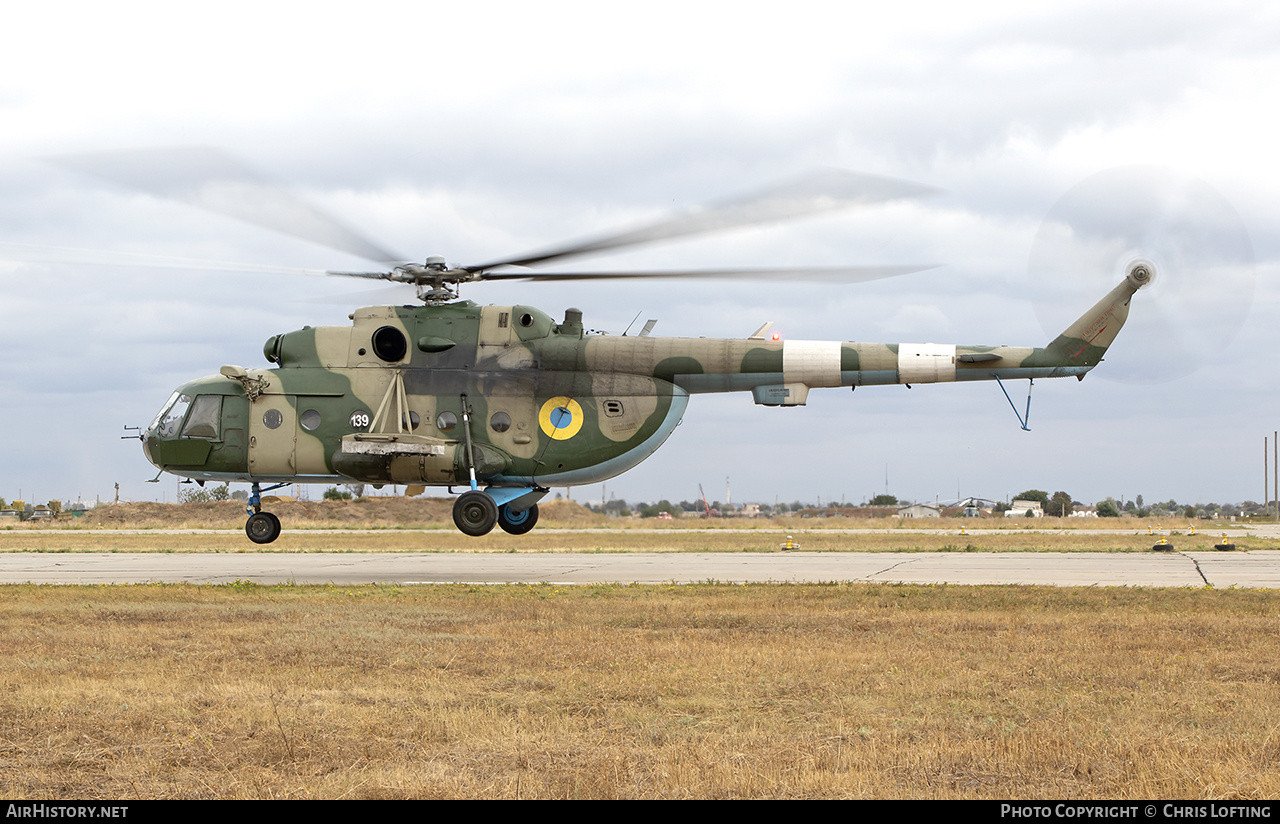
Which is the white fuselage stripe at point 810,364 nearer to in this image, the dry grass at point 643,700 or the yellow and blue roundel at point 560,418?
the yellow and blue roundel at point 560,418

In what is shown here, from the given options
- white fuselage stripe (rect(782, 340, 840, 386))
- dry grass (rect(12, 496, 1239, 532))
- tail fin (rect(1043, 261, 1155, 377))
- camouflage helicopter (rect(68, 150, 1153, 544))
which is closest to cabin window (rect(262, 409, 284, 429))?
camouflage helicopter (rect(68, 150, 1153, 544))

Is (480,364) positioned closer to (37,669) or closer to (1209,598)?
(37,669)

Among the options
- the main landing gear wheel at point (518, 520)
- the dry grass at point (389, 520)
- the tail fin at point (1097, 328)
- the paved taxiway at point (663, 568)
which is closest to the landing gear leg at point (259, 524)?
the paved taxiway at point (663, 568)

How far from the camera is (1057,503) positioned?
11281 centimetres

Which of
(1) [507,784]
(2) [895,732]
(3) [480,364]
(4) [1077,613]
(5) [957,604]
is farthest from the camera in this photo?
(3) [480,364]

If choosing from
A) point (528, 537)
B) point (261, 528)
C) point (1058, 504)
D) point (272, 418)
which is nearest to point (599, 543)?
point (528, 537)

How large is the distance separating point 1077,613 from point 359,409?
522 inches

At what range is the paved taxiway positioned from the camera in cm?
2077

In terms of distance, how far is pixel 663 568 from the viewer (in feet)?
78.5

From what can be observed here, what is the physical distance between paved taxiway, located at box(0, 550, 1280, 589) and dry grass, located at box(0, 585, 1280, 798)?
17.3ft

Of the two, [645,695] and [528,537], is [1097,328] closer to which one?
[645,695]

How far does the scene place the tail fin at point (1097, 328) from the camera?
777 inches

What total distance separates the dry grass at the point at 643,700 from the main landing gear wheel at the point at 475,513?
498cm
